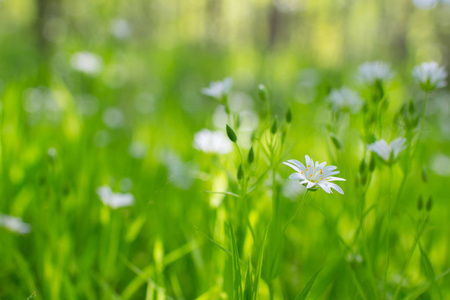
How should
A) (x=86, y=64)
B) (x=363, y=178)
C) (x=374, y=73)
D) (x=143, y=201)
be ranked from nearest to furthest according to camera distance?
(x=363, y=178) < (x=374, y=73) < (x=143, y=201) < (x=86, y=64)

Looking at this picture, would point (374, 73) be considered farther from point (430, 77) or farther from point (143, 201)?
point (143, 201)

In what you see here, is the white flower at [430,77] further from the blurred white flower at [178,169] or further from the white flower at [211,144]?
the blurred white flower at [178,169]

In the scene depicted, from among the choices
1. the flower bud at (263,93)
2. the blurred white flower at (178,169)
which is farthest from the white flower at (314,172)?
the blurred white flower at (178,169)

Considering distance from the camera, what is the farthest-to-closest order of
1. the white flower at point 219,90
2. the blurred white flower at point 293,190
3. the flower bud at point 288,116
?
1. the blurred white flower at point 293,190
2. the white flower at point 219,90
3. the flower bud at point 288,116

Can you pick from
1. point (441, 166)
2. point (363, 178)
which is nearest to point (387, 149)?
point (363, 178)

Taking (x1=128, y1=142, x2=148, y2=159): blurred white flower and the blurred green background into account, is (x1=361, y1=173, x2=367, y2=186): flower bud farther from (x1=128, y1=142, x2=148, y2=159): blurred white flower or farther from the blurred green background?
(x1=128, y1=142, x2=148, y2=159): blurred white flower

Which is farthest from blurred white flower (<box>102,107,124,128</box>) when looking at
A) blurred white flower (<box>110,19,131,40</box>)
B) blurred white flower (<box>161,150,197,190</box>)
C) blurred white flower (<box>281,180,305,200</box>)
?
blurred white flower (<box>281,180,305,200</box>)

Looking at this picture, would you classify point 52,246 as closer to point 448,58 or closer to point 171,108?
point 171,108

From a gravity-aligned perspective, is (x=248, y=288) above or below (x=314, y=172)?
below
